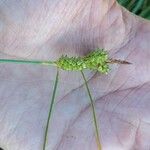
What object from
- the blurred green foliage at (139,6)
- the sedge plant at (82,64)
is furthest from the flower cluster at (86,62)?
the blurred green foliage at (139,6)

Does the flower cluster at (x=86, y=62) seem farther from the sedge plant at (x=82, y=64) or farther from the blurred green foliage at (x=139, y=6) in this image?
the blurred green foliage at (x=139, y=6)

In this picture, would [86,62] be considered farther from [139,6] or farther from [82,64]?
[139,6]

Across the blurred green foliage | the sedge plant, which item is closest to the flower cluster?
the sedge plant

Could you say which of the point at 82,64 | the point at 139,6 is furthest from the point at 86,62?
the point at 139,6

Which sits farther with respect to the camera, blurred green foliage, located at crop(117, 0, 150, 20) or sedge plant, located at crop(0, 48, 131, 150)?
blurred green foliage, located at crop(117, 0, 150, 20)

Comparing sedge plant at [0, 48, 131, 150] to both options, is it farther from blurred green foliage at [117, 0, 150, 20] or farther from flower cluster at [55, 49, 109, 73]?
blurred green foliage at [117, 0, 150, 20]

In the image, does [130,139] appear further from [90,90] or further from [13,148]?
[13,148]

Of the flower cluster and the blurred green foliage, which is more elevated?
the flower cluster
